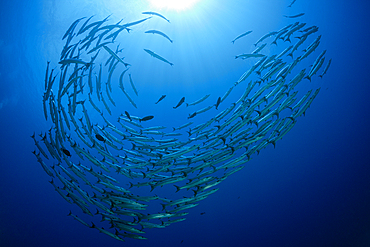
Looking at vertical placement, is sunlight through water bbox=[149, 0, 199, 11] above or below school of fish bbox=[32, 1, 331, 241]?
above

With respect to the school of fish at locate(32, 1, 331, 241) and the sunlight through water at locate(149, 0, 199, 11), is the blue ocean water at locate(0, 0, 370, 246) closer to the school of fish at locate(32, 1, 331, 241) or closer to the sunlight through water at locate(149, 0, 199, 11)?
the sunlight through water at locate(149, 0, 199, 11)

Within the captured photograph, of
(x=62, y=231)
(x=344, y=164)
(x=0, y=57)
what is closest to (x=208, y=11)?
(x=0, y=57)

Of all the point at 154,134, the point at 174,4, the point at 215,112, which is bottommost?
the point at 154,134

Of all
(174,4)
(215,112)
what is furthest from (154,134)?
(215,112)

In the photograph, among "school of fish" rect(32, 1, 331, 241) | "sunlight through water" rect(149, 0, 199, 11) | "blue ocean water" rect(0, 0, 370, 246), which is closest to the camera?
"school of fish" rect(32, 1, 331, 241)

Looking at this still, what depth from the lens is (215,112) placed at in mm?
12711

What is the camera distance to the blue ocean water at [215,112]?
27.1 ft

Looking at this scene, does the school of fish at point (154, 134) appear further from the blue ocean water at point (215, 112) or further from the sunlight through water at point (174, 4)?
the blue ocean water at point (215, 112)

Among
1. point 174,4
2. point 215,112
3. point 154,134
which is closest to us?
point 154,134

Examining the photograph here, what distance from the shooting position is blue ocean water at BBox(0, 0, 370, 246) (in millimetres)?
8258

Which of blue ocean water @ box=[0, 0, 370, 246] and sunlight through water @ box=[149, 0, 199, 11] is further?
blue ocean water @ box=[0, 0, 370, 246]

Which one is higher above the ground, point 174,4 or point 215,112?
point 174,4

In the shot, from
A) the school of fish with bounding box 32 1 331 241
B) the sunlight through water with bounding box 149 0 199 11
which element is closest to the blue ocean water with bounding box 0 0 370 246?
the sunlight through water with bounding box 149 0 199 11

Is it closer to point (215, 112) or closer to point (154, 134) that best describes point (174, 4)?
point (154, 134)
